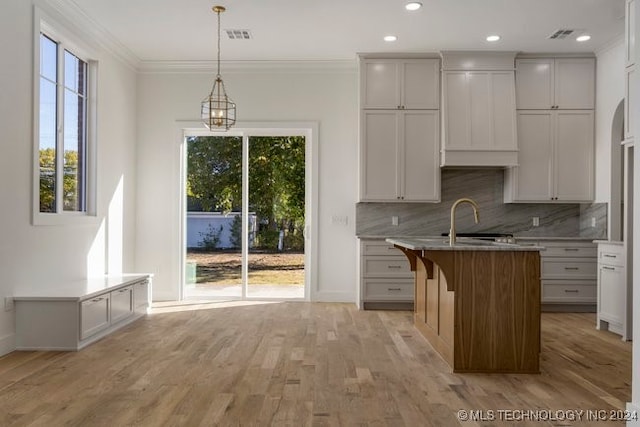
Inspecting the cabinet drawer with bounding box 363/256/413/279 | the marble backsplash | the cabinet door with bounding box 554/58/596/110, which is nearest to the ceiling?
the cabinet door with bounding box 554/58/596/110

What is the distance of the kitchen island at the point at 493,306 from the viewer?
3588 millimetres

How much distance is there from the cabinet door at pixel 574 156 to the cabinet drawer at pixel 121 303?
4.91m

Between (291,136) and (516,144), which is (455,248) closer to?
(516,144)

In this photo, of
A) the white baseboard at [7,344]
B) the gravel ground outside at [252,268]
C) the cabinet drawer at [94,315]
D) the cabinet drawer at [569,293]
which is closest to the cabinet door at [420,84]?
the gravel ground outside at [252,268]

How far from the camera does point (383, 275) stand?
6176 mm

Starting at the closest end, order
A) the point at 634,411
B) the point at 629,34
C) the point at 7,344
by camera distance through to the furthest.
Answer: the point at 634,411, the point at 7,344, the point at 629,34

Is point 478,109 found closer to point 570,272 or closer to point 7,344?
point 570,272

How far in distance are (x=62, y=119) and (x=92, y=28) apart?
1.09 meters

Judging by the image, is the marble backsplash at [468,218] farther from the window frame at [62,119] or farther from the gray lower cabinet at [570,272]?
the window frame at [62,119]

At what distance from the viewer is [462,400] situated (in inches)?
121

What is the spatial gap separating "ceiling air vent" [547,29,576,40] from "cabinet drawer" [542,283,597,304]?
275 cm

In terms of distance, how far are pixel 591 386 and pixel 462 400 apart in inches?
36.7

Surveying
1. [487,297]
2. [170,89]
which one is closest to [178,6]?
[170,89]

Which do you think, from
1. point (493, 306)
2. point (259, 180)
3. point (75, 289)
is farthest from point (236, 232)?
point (493, 306)
